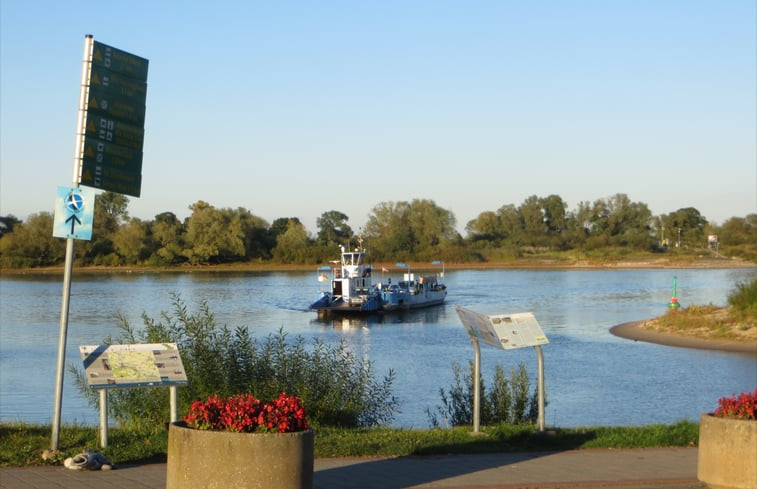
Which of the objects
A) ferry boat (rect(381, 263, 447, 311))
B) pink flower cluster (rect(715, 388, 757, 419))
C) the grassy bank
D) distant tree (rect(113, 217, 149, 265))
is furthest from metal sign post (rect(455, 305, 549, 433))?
distant tree (rect(113, 217, 149, 265))

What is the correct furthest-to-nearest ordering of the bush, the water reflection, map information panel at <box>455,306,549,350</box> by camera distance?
the water reflection → the bush → map information panel at <box>455,306,549,350</box>

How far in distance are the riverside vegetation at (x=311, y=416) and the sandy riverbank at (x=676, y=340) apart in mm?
27830

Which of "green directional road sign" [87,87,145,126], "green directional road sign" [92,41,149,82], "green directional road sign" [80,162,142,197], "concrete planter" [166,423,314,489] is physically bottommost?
"concrete planter" [166,423,314,489]

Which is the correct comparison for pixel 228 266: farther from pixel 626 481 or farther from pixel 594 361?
pixel 626 481

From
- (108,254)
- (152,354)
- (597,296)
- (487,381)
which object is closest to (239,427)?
(152,354)

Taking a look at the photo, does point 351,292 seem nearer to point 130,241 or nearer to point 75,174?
point 75,174

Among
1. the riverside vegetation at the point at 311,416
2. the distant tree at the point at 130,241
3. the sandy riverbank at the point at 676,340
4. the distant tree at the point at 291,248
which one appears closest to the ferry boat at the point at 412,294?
the sandy riverbank at the point at 676,340

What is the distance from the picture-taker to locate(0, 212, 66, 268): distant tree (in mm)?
133375

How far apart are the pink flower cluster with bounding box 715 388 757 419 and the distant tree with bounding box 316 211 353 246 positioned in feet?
510

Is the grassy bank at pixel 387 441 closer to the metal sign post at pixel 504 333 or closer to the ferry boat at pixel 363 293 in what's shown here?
the metal sign post at pixel 504 333

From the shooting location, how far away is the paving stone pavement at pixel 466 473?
30.6 ft

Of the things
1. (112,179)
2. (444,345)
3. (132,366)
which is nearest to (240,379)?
(132,366)

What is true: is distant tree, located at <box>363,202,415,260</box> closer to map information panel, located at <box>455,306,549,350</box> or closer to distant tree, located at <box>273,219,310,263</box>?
distant tree, located at <box>273,219,310,263</box>

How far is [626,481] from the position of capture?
9805 millimetres
